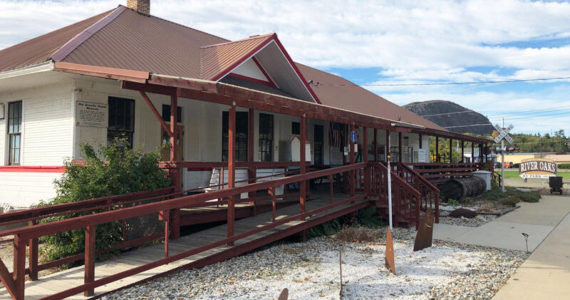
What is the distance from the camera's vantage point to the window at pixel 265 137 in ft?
43.3

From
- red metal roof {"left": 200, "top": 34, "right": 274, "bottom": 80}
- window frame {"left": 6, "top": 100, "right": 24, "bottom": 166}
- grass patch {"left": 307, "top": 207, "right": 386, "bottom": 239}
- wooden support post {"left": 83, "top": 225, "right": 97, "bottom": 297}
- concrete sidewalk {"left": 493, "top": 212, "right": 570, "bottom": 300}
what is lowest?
concrete sidewalk {"left": 493, "top": 212, "right": 570, "bottom": 300}

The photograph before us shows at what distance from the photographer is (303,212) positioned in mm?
8539

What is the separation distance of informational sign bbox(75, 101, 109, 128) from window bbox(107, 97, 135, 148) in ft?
0.63

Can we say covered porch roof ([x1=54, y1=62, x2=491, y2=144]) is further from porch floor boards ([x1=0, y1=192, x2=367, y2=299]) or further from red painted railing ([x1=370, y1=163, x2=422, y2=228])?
red painted railing ([x1=370, y1=163, x2=422, y2=228])

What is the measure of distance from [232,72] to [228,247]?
236 inches

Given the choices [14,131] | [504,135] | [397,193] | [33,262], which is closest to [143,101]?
[14,131]

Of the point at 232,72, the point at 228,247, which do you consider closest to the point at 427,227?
the point at 228,247

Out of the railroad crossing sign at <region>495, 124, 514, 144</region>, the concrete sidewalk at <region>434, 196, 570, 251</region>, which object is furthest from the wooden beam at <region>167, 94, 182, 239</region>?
the railroad crossing sign at <region>495, 124, 514, 144</region>

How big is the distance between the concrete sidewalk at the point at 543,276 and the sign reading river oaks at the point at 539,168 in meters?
17.8

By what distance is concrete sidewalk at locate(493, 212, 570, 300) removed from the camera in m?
5.33

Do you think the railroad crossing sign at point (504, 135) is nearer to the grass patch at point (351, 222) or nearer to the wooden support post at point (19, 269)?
the grass patch at point (351, 222)

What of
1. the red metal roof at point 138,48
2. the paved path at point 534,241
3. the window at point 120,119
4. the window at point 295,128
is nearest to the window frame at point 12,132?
the red metal roof at point 138,48

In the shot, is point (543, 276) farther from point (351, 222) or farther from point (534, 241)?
point (351, 222)

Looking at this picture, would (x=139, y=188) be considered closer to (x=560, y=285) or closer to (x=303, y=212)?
(x=303, y=212)
